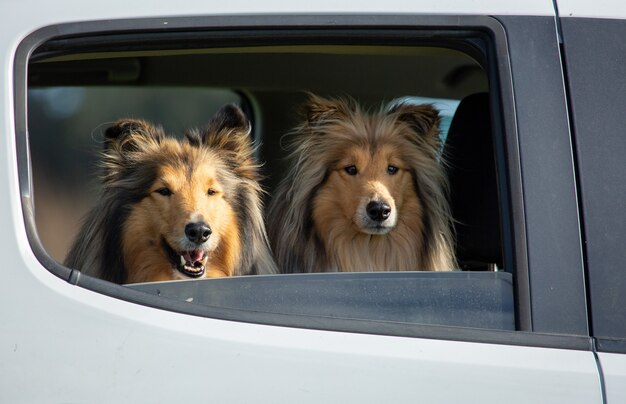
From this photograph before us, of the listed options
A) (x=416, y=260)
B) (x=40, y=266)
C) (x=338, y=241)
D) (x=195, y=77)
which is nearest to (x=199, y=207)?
(x=338, y=241)

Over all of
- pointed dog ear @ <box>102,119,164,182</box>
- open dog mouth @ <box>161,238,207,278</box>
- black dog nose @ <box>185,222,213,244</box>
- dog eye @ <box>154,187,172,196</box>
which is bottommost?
open dog mouth @ <box>161,238,207,278</box>

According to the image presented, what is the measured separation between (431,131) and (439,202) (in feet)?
1.06

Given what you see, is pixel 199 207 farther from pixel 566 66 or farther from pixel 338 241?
pixel 566 66

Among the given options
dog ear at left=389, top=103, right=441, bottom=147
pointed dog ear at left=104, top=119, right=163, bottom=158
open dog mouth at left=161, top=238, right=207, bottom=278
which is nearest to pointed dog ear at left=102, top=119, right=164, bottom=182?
pointed dog ear at left=104, top=119, right=163, bottom=158

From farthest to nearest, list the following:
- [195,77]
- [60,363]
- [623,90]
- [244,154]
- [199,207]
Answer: [195,77], [244,154], [199,207], [623,90], [60,363]

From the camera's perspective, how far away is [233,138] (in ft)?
11.7

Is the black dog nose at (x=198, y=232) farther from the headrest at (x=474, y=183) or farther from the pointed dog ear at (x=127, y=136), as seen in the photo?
the headrest at (x=474, y=183)

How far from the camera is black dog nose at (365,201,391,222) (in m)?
3.47

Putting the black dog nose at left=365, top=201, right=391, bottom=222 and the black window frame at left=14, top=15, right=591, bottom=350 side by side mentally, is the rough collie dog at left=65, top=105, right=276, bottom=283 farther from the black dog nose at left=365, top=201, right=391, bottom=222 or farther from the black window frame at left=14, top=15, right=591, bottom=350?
the black window frame at left=14, top=15, right=591, bottom=350

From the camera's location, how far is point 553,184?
219cm

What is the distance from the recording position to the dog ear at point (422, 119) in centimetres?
378

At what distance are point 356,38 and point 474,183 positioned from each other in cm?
115

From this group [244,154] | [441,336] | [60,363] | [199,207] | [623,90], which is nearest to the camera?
[60,363]

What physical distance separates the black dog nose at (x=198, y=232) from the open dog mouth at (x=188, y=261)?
61 millimetres
